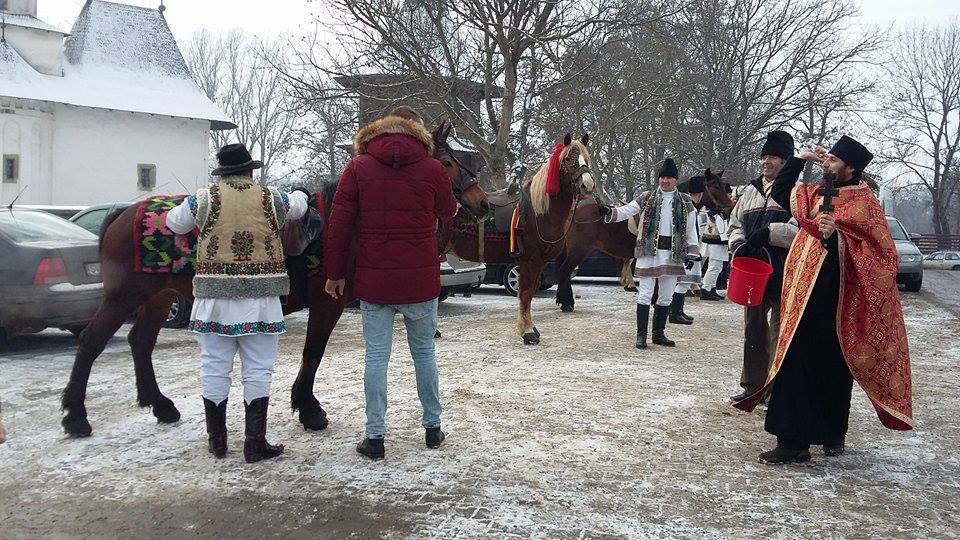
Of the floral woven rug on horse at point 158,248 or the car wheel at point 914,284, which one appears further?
the car wheel at point 914,284

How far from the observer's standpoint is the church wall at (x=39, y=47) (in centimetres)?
3409

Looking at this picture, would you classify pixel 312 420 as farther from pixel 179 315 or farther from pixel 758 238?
pixel 179 315

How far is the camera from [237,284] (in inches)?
168

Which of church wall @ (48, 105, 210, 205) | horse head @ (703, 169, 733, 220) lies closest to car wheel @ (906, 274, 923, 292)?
horse head @ (703, 169, 733, 220)

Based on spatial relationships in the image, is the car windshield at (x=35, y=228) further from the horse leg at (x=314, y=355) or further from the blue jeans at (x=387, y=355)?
the blue jeans at (x=387, y=355)

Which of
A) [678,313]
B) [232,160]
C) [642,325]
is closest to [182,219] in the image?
[232,160]

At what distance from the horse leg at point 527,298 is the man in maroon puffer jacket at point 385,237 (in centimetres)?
397

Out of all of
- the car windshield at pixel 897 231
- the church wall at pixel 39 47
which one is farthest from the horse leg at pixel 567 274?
the church wall at pixel 39 47

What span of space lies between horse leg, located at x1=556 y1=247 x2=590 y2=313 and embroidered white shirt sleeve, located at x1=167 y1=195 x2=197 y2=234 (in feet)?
26.0

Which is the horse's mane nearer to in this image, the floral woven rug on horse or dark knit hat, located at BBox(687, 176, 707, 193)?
dark knit hat, located at BBox(687, 176, 707, 193)

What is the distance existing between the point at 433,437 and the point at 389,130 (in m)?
1.83

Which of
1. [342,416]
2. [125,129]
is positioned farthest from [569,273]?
[125,129]

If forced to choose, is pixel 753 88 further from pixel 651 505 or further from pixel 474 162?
pixel 651 505

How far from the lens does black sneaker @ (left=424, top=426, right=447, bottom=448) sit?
464cm
